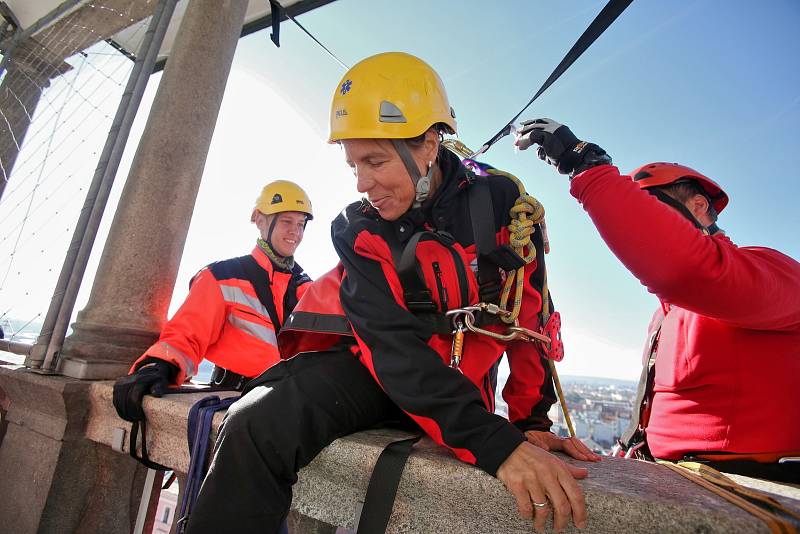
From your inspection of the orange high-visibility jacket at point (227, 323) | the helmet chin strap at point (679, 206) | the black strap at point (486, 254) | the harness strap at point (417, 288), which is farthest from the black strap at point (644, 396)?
the orange high-visibility jacket at point (227, 323)

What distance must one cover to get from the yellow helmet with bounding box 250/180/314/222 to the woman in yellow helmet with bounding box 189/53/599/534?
7.60ft

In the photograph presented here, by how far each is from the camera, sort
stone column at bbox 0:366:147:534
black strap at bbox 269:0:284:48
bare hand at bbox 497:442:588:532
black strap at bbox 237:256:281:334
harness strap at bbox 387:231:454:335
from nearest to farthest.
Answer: bare hand at bbox 497:442:588:532 → harness strap at bbox 387:231:454:335 → stone column at bbox 0:366:147:534 → black strap at bbox 237:256:281:334 → black strap at bbox 269:0:284:48

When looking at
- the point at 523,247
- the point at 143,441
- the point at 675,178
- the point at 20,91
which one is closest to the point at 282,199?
the point at 143,441

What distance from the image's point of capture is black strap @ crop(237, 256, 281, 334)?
3.41 meters

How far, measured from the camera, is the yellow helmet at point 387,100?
69.7 inches

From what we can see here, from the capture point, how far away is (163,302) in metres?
3.16

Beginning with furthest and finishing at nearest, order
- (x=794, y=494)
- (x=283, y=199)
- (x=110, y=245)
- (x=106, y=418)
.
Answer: (x=283, y=199) → (x=110, y=245) → (x=106, y=418) → (x=794, y=494)

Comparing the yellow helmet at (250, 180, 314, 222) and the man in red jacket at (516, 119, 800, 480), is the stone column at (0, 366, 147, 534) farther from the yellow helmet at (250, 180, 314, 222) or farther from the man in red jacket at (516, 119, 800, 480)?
the man in red jacket at (516, 119, 800, 480)

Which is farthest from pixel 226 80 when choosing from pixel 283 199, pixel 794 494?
pixel 794 494

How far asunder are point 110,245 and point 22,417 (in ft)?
4.31

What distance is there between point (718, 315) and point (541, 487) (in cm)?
106

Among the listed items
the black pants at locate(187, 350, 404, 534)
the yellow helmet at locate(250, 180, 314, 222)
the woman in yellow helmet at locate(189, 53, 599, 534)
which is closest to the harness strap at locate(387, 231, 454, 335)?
the woman in yellow helmet at locate(189, 53, 599, 534)

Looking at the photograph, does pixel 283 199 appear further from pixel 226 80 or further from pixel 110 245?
pixel 110 245

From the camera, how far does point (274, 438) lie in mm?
1342
